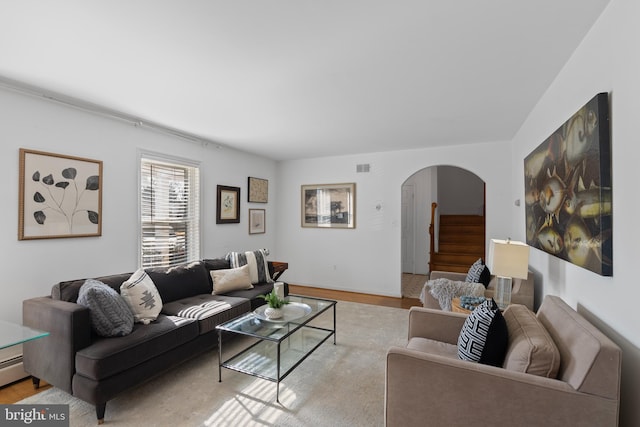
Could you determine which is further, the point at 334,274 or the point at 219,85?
the point at 334,274

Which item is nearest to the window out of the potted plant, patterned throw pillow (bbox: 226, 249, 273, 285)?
patterned throw pillow (bbox: 226, 249, 273, 285)

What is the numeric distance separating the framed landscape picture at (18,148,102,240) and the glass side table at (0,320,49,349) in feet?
4.53

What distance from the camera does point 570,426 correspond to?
1303 mm

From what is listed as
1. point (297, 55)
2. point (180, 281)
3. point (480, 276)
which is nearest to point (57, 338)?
point (180, 281)

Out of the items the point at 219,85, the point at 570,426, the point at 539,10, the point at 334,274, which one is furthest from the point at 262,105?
the point at 334,274

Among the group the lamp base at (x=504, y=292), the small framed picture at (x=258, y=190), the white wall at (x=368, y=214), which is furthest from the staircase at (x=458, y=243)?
the small framed picture at (x=258, y=190)

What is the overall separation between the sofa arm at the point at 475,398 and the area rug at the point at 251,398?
623 mm

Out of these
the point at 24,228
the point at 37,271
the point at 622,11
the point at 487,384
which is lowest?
the point at 487,384

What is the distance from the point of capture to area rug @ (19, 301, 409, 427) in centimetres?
204

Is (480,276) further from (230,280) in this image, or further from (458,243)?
(458,243)

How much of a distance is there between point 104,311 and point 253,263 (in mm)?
1951

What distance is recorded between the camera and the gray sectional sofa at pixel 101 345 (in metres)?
2.04

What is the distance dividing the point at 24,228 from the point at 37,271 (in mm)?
402

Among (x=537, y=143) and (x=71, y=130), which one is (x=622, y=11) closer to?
(x=537, y=143)
